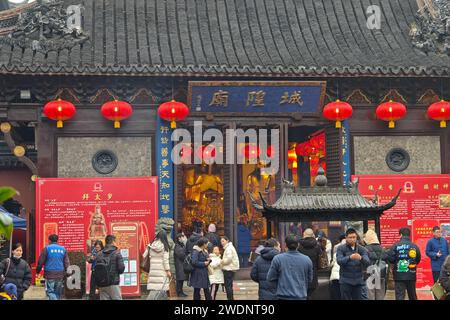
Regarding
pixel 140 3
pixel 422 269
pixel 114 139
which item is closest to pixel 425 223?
pixel 422 269

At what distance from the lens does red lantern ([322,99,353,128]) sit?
16766 millimetres

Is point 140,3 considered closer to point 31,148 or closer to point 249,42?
point 249,42

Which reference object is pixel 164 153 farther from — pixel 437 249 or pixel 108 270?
pixel 437 249

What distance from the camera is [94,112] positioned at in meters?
16.8

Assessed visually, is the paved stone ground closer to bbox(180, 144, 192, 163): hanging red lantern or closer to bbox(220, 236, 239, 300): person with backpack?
bbox(220, 236, 239, 300): person with backpack

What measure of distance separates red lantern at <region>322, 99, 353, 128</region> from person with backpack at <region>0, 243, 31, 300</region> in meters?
7.80

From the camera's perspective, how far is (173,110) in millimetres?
16375

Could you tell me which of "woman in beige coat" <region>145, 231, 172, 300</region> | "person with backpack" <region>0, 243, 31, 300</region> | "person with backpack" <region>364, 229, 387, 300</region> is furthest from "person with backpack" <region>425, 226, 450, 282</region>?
"person with backpack" <region>0, 243, 31, 300</region>

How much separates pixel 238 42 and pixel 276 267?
9240 mm

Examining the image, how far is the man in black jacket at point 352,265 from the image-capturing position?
10.9 m

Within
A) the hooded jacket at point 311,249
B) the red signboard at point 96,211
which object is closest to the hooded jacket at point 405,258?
the hooded jacket at point 311,249

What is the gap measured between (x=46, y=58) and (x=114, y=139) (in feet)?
7.32

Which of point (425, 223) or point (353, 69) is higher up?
point (353, 69)

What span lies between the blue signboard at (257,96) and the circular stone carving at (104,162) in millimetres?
2032
